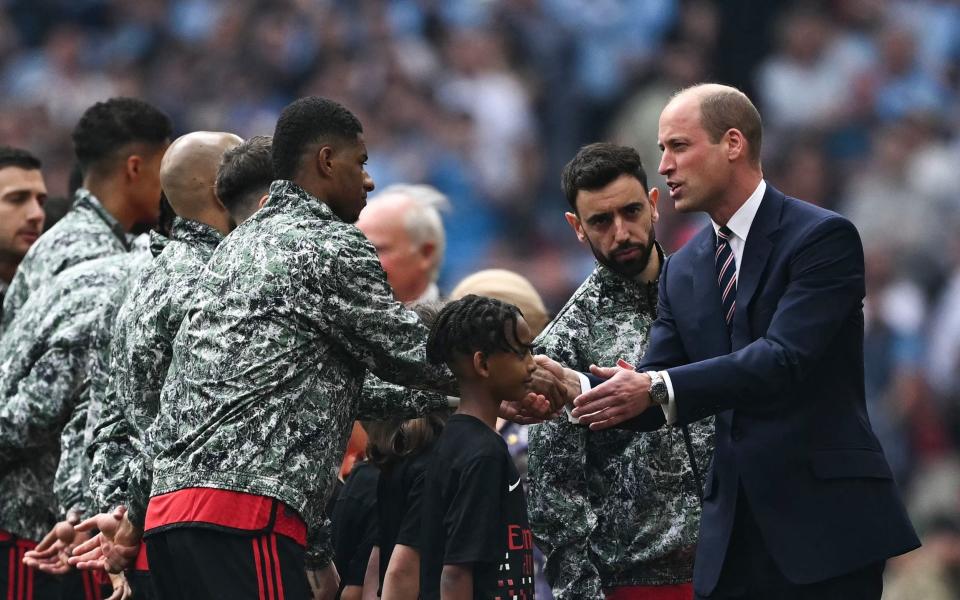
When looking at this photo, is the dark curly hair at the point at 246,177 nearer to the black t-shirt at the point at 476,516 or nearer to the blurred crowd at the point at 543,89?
the black t-shirt at the point at 476,516

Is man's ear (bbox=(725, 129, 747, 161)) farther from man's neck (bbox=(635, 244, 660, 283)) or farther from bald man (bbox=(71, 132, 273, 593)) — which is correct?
bald man (bbox=(71, 132, 273, 593))

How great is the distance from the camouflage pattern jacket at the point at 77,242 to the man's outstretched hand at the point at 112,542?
1.38 meters

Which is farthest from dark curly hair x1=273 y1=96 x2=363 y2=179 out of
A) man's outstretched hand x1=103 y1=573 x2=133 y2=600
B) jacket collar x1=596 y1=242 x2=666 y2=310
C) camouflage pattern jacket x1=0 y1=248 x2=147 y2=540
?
man's outstretched hand x1=103 y1=573 x2=133 y2=600

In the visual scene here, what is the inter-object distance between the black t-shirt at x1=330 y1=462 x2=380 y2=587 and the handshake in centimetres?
76

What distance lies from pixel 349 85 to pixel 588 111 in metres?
2.22

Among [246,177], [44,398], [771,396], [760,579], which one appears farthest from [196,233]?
[760,579]

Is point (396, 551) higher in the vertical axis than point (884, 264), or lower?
lower

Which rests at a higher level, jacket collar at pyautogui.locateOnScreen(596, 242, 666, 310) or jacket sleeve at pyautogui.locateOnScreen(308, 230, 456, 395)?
jacket collar at pyautogui.locateOnScreen(596, 242, 666, 310)

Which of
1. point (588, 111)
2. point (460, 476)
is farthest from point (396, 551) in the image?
point (588, 111)

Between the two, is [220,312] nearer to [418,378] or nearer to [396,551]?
[418,378]

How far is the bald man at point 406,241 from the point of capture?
6.98 meters

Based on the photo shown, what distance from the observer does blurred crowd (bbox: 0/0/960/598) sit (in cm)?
1273

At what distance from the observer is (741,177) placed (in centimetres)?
464

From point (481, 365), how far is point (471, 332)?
0.10 metres
